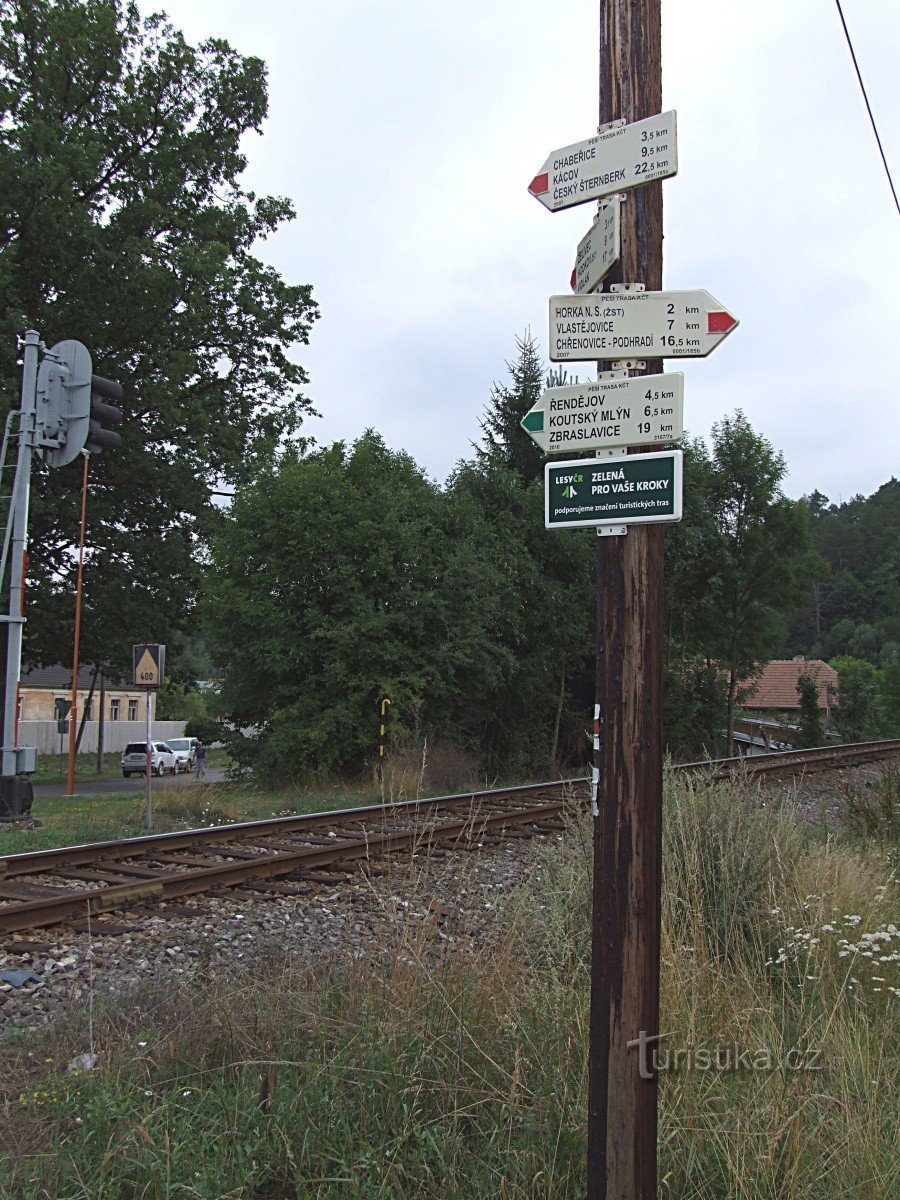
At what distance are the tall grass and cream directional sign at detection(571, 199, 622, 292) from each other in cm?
276

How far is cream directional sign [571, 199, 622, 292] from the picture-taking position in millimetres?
3584

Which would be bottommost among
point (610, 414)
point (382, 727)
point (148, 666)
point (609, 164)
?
point (382, 727)

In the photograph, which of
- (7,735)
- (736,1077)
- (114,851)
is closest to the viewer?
(736,1077)

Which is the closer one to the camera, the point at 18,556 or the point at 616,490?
the point at 616,490

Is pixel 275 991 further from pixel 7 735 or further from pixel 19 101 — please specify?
pixel 19 101

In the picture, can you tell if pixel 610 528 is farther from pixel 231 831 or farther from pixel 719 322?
pixel 231 831

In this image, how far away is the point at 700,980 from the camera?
4.59 m

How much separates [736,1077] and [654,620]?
74.1 inches

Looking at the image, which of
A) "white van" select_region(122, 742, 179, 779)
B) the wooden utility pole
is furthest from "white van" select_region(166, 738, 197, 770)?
the wooden utility pole

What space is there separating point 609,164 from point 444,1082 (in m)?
3.36

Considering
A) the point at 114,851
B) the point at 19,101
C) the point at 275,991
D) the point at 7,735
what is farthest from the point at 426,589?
the point at 19,101

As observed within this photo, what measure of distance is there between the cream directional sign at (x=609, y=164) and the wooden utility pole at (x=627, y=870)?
0.67 m

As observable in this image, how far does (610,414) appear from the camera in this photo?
3.49 m

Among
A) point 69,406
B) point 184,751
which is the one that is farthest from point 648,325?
point 184,751
